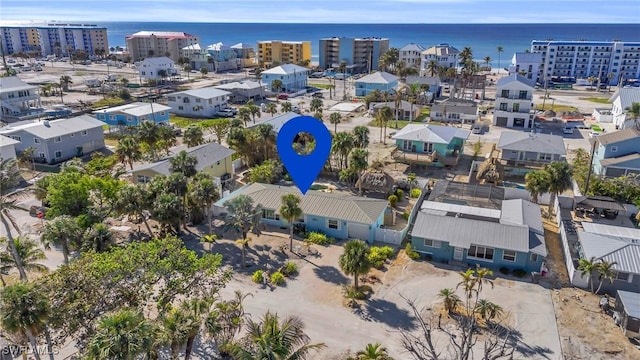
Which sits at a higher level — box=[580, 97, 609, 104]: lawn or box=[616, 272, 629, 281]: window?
box=[580, 97, 609, 104]: lawn

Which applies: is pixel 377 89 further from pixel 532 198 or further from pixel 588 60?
pixel 588 60

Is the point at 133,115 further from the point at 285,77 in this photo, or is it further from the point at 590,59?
the point at 590,59

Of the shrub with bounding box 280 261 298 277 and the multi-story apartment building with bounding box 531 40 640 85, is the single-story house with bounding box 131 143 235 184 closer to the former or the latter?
the shrub with bounding box 280 261 298 277

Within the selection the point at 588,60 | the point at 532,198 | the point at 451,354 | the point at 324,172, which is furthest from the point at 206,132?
the point at 588,60

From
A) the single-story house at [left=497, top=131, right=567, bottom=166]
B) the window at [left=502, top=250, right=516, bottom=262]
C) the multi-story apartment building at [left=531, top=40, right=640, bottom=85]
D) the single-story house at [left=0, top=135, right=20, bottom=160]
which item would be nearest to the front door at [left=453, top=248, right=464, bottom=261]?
the window at [left=502, top=250, right=516, bottom=262]

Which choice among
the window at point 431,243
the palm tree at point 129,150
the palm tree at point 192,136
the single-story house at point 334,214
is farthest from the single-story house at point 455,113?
the palm tree at point 129,150

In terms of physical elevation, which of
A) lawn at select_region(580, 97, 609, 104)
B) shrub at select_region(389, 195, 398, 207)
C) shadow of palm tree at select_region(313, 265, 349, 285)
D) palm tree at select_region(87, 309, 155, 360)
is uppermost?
palm tree at select_region(87, 309, 155, 360)

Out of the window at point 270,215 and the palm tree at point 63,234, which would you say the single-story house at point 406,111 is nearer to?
the window at point 270,215
